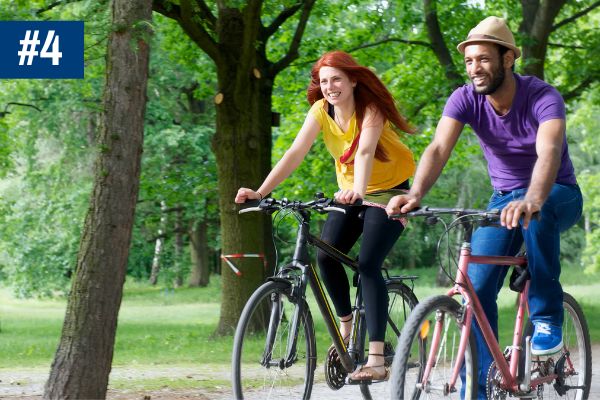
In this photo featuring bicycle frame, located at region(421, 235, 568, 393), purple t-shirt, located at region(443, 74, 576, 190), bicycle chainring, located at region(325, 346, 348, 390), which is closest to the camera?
bicycle frame, located at region(421, 235, 568, 393)

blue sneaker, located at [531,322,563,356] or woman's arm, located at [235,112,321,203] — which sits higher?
woman's arm, located at [235,112,321,203]

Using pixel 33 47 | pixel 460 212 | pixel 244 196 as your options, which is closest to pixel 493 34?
pixel 460 212

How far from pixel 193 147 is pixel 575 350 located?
72.6 ft

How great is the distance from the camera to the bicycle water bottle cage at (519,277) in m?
5.18

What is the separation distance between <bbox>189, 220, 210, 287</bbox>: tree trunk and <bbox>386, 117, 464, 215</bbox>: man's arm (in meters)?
26.8

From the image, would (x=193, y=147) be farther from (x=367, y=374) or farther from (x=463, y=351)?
(x=463, y=351)

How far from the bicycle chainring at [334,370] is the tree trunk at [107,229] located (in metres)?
1.44

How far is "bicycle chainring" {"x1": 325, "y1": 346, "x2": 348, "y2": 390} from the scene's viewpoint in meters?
5.86

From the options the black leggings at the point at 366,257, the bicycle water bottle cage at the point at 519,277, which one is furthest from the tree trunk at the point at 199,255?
the bicycle water bottle cage at the point at 519,277

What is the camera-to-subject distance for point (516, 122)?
491 cm

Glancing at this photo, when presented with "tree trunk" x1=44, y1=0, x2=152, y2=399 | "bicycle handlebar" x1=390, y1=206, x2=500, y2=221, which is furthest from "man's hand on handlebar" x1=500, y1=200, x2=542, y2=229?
"tree trunk" x1=44, y1=0, x2=152, y2=399

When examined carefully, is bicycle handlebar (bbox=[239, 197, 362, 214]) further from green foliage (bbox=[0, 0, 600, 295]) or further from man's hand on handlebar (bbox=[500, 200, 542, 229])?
green foliage (bbox=[0, 0, 600, 295])

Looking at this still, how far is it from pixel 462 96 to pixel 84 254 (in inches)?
106

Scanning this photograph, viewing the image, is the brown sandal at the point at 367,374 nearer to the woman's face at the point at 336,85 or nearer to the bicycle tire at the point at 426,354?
the bicycle tire at the point at 426,354
